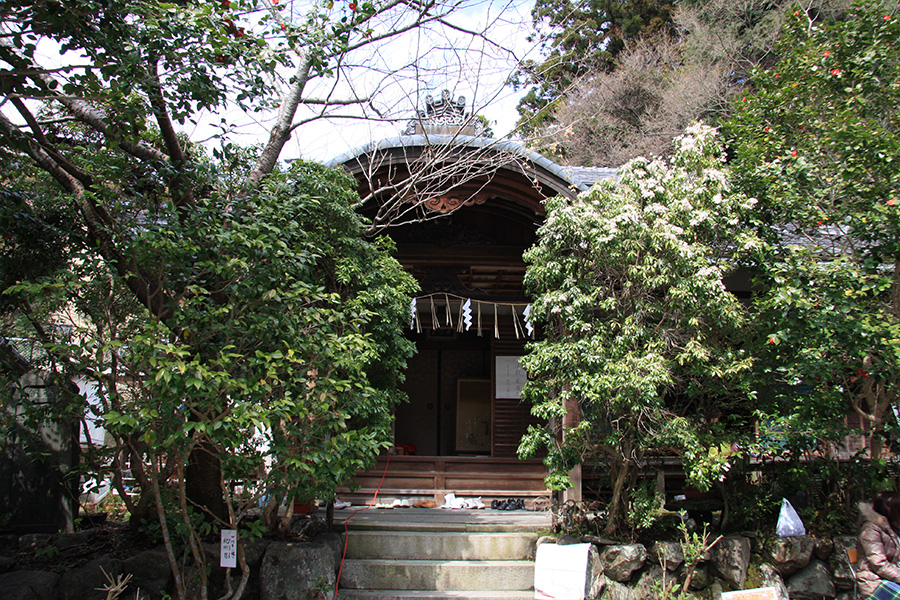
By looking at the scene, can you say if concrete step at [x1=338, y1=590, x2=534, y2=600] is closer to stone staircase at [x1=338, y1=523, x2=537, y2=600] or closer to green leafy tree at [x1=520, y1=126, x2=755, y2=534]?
stone staircase at [x1=338, y1=523, x2=537, y2=600]

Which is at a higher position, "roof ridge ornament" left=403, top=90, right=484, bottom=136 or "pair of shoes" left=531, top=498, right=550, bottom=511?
"roof ridge ornament" left=403, top=90, right=484, bottom=136

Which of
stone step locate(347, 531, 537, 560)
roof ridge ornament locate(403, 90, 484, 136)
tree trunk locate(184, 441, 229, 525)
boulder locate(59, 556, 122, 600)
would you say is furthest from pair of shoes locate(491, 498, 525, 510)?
roof ridge ornament locate(403, 90, 484, 136)

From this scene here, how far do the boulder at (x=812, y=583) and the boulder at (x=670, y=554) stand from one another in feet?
4.18

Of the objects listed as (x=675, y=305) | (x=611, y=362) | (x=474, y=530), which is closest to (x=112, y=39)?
(x=611, y=362)

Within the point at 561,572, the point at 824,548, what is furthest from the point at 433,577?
the point at 824,548

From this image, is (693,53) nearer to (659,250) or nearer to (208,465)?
(659,250)

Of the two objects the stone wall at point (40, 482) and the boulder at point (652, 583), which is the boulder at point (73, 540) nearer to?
the stone wall at point (40, 482)

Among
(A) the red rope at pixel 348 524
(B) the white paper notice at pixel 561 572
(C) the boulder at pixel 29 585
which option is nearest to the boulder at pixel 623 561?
(B) the white paper notice at pixel 561 572

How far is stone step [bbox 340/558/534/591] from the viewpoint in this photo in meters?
6.79

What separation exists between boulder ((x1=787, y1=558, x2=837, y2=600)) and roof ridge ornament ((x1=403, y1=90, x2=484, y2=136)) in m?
6.69

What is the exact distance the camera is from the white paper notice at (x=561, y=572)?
20.4ft

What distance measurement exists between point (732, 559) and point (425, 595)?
11.0 feet

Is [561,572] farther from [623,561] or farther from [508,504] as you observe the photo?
[508,504]

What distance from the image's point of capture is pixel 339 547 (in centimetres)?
684
